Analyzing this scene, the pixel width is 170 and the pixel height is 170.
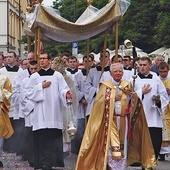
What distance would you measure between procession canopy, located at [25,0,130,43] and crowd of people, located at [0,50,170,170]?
1.97ft

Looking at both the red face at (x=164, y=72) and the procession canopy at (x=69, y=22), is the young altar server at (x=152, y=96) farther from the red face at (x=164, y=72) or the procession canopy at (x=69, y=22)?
the red face at (x=164, y=72)

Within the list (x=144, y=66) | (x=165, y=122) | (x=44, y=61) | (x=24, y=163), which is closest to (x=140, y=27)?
(x=165, y=122)

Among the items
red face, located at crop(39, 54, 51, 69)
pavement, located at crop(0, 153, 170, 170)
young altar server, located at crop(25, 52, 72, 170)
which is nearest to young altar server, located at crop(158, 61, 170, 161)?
pavement, located at crop(0, 153, 170, 170)

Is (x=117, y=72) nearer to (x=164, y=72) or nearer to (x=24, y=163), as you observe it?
(x=164, y=72)

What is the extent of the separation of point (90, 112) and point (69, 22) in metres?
1.67

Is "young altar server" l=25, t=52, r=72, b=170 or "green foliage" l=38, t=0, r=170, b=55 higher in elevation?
"green foliage" l=38, t=0, r=170, b=55

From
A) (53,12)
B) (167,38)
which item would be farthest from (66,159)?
(167,38)

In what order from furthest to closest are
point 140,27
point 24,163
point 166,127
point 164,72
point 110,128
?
point 140,27 → point 166,127 → point 164,72 → point 24,163 → point 110,128

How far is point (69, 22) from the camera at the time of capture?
11719 millimetres

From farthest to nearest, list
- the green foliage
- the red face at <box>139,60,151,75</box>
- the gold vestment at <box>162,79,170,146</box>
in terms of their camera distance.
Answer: the green foliage
the gold vestment at <box>162,79,170,146</box>
the red face at <box>139,60,151,75</box>

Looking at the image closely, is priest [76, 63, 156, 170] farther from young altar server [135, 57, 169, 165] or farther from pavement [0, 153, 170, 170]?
pavement [0, 153, 170, 170]

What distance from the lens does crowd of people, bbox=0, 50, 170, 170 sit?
31.4 ft

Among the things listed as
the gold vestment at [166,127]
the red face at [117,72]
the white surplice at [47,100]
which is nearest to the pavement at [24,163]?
the gold vestment at [166,127]

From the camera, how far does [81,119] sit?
13562 millimetres
